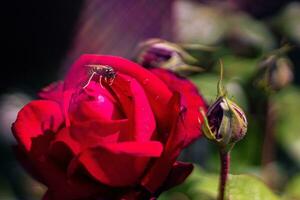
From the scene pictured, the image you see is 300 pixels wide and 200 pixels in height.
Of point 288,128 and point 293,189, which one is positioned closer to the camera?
point 293,189

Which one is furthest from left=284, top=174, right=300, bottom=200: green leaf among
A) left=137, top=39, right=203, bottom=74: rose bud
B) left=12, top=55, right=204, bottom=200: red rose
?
left=12, top=55, right=204, bottom=200: red rose

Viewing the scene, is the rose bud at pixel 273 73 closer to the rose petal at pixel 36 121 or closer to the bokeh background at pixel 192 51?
the bokeh background at pixel 192 51

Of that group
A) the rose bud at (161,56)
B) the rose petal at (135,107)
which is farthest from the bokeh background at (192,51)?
the rose petal at (135,107)

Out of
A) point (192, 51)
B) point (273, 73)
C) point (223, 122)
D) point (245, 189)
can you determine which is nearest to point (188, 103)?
point (223, 122)

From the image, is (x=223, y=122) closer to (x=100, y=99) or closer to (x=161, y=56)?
(x=100, y=99)

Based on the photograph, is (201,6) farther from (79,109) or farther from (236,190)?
(79,109)

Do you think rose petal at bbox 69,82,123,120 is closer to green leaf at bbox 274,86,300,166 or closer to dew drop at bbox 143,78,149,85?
dew drop at bbox 143,78,149,85

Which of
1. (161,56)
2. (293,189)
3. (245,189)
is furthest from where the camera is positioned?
(293,189)
